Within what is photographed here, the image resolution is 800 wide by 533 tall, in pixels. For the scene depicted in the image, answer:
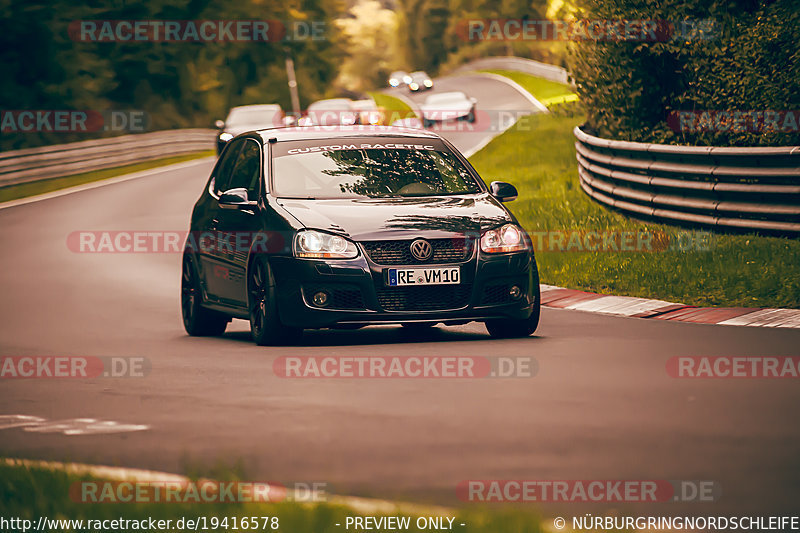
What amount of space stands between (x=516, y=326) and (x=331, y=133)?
230cm

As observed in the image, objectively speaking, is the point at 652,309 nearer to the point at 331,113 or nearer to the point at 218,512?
the point at 218,512

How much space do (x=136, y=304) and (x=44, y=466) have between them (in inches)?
338

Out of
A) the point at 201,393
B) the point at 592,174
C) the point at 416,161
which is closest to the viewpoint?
the point at 201,393

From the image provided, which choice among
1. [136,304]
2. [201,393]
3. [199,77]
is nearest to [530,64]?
[199,77]

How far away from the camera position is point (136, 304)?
14.9 meters

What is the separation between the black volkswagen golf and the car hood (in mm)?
11

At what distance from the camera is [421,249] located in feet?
33.7

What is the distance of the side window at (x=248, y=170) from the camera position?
11.5 meters

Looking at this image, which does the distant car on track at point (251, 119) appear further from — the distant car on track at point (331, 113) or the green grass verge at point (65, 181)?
the green grass verge at point (65, 181)

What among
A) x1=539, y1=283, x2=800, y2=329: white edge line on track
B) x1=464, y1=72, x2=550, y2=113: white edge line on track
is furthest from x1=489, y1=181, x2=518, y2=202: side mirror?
x1=464, y1=72, x2=550, y2=113: white edge line on track

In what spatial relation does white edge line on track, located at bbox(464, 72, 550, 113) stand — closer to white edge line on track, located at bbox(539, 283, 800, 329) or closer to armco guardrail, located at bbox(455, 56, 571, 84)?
armco guardrail, located at bbox(455, 56, 571, 84)

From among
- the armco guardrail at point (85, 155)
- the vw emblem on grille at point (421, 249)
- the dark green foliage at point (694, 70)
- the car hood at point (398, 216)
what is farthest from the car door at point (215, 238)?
the armco guardrail at point (85, 155)

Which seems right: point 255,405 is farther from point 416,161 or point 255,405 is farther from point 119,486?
point 416,161

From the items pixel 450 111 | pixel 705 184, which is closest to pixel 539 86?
pixel 450 111
